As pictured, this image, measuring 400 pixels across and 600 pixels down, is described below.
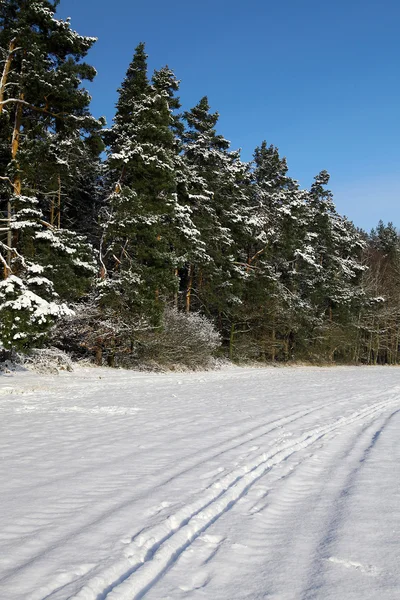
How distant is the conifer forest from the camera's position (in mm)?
14242

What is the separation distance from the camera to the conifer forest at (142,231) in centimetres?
1424

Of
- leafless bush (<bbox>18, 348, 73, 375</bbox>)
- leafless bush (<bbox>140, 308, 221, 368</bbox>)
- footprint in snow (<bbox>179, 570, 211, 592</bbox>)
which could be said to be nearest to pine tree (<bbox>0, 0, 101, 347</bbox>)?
leafless bush (<bbox>18, 348, 73, 375</bbox>)

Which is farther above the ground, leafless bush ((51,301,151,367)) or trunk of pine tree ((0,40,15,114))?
trunk of pine tree ((0,40,15,114))

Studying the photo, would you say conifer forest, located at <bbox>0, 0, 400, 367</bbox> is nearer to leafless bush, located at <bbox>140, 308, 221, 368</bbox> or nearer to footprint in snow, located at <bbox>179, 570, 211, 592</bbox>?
leafless bush, located at <bbox>140, 308, 221, 368</bbox>

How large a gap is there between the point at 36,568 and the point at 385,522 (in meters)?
3.11

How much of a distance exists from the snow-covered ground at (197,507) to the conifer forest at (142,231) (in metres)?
7.10

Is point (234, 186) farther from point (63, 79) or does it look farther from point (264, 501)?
point (264, 501)

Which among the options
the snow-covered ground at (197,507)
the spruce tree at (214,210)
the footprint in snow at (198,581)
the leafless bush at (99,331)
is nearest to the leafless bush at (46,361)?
the leafless bush at (99,331)

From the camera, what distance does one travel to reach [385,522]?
4074mm

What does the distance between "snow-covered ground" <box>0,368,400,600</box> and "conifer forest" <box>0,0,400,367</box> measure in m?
7.10

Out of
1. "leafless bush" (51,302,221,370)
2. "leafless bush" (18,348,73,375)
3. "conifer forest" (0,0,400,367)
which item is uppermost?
"conifer forest" (0,0,400,367)

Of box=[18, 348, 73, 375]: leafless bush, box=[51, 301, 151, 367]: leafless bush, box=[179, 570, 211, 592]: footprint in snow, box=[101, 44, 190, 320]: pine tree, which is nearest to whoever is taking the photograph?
box=[179, 570, 211, 592]: footprint in snow

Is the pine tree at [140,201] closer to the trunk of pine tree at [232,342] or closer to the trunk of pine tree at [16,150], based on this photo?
the trunk of pine tree at [16,150]

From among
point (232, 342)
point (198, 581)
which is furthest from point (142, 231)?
point (198, 581)
